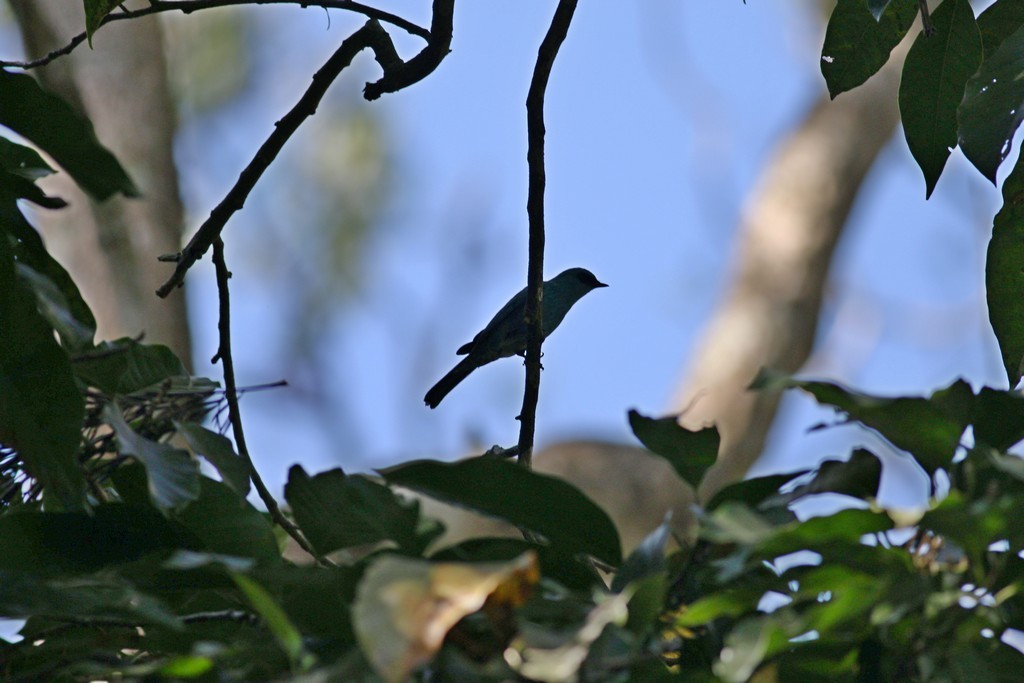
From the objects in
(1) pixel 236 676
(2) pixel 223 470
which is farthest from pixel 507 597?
(2) pixel 223 470

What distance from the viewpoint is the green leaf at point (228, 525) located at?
1.55 m

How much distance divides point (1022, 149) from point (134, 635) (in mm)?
1806

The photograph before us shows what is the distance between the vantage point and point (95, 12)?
2137 millimetres

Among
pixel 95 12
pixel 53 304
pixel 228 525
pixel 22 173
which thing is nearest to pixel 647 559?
pixel 228 525

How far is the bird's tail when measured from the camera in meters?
5.16

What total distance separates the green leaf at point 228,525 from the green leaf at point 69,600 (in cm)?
21

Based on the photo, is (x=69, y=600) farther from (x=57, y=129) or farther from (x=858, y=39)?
(x=858, y=39)

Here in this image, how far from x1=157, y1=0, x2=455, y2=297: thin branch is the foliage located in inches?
15.7

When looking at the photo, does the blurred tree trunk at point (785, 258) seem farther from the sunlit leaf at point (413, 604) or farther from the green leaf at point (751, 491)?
the sunlit leaf at point (413, 604)

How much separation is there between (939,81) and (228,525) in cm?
165

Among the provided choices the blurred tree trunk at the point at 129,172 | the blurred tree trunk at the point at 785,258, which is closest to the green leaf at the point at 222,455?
the blurred tree trunk at the point at 129,172

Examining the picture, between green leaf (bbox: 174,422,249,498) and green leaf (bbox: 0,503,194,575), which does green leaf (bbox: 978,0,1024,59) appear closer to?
green leaf (bbox: 174,422,249,498)

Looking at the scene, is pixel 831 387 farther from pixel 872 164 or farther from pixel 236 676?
pixel 872 164

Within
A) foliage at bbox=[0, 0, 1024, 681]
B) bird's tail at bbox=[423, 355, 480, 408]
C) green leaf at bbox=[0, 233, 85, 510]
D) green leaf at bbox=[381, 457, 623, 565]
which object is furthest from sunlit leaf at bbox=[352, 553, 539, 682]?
bird's tail at bbox=[423, 355, 480, 408]
